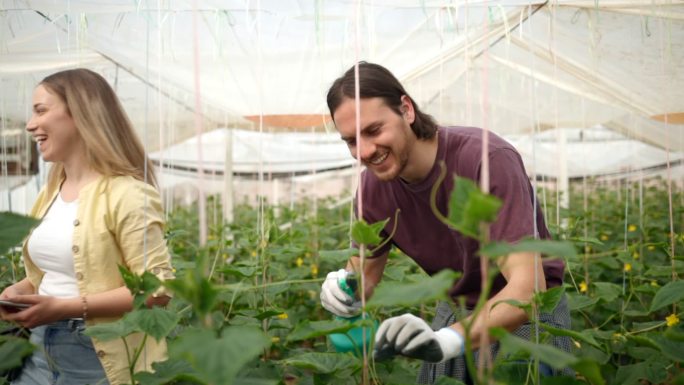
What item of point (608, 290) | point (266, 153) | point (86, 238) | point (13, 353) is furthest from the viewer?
point (266, 153)

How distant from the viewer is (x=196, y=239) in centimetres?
582

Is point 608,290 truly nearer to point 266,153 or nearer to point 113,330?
point 113,330

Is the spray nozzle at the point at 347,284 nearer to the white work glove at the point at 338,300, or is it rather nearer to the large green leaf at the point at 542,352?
the white work glove at the point at 338,300

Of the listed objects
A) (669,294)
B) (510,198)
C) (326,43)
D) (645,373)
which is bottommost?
(645,373)

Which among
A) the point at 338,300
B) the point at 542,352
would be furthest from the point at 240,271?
the point at 542,352

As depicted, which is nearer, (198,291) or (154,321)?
(198,291)

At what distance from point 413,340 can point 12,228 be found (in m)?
0.70

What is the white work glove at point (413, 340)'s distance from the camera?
1.22 m

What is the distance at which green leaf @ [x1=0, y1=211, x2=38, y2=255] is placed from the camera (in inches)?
38.4

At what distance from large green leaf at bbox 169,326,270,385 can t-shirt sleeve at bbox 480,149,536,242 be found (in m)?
0.75

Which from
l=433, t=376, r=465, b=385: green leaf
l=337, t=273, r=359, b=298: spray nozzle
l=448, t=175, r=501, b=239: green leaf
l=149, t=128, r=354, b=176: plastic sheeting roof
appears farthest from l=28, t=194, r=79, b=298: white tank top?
l=149, t=128, r=354, b=176: plastic sheeting roof

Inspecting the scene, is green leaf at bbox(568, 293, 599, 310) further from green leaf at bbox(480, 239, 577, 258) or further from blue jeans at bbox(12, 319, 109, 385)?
blue jeans at bbox(12, 319, 109, 385)

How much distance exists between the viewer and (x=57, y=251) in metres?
1.63

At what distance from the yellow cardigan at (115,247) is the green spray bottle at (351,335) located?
444 millimetres
